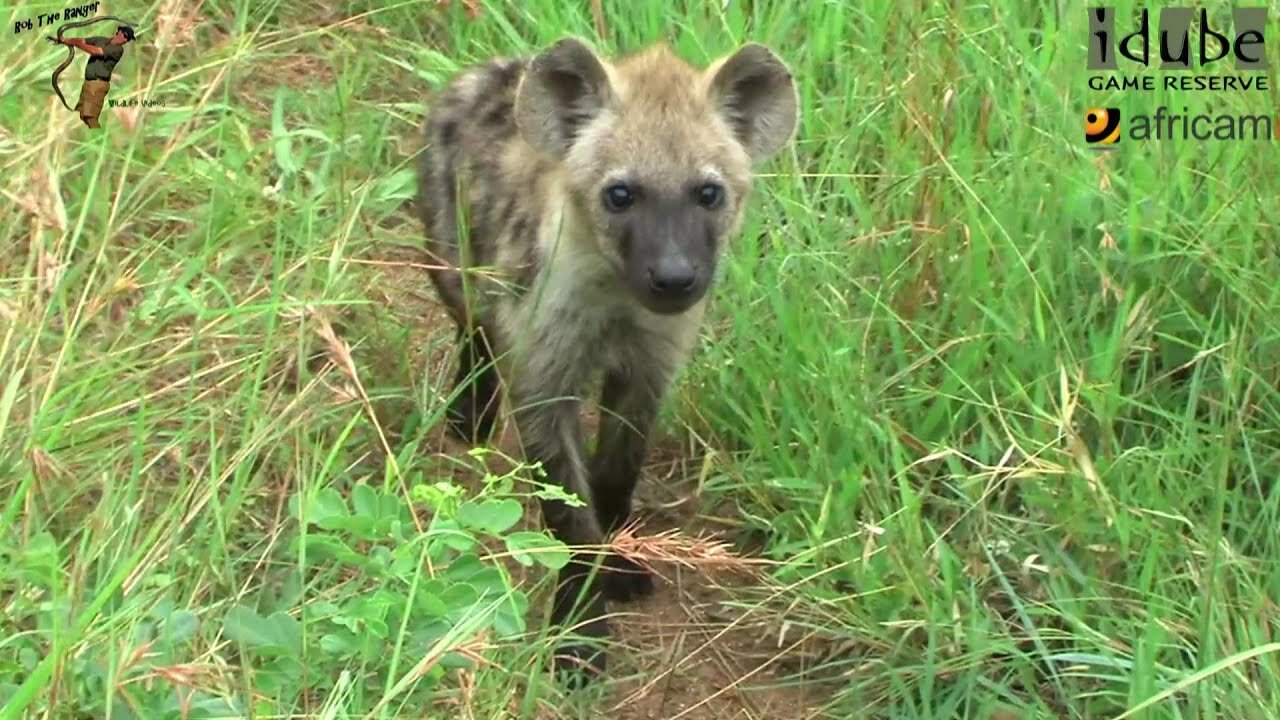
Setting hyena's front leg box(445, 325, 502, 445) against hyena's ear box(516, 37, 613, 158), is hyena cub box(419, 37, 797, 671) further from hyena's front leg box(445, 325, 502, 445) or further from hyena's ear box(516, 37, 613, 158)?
hyena's front leg box(445, 325, 502, 445)

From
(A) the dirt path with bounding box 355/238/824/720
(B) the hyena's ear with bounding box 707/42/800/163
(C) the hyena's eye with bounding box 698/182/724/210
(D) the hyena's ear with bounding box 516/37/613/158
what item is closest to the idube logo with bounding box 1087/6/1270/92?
(B) the hyena's ear with bounding box 707/42/800/163

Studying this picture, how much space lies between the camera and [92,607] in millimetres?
2686

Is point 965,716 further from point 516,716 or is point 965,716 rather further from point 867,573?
point 516,716

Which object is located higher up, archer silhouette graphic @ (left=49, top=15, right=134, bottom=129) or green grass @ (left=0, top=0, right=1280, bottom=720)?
archer silhouette graphic @ (left=49, top=15, right=134, bottom=129)

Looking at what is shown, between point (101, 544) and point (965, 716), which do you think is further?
point (965, 716)

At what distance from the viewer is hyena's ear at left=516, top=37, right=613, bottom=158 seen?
3879 mm

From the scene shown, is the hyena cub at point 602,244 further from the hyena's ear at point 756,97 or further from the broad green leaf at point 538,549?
the broad green leaf at point 538,549

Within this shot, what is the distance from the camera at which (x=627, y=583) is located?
408 cm

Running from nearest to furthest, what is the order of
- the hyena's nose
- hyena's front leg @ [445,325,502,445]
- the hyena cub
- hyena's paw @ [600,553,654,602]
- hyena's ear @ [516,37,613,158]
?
the hyena's nose < the hyena cub < hyena's ear @ [516,37,613,158] < hyena's paw @ [600,553,654,602] < hyena's front leg @ [445,325,502,445]

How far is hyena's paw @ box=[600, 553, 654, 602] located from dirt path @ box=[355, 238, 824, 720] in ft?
0.09

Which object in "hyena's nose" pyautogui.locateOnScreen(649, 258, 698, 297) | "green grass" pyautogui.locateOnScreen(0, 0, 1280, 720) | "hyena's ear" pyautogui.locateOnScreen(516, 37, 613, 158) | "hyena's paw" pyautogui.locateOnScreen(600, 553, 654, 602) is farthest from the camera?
"hyena's paw" pyautogui.locateOnScreen(600, 553, 654, 602)

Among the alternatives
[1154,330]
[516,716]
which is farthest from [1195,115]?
[516,716]

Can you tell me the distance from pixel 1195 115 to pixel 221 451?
2.55 metres

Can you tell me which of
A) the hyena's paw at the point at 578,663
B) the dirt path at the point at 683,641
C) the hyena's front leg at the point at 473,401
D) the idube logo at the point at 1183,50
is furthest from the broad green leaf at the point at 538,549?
the idube logo at the point at 1183,50
